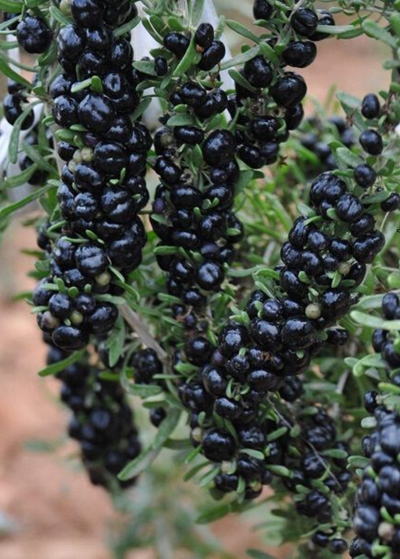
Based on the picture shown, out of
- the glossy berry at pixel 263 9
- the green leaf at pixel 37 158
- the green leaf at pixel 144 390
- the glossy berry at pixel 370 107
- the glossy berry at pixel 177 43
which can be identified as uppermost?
the glossy berry at pixel 263 9

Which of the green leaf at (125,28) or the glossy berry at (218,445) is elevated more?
the green leaf at (125,28)

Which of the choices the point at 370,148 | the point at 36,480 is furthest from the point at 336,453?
the point at 36,480

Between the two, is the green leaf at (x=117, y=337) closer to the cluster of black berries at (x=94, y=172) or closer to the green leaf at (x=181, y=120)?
the cluster of black berries at (x=94, y=172)

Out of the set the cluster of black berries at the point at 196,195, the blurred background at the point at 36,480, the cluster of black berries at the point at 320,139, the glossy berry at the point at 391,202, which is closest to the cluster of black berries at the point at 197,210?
the cluster of black berries at the point at 196,195

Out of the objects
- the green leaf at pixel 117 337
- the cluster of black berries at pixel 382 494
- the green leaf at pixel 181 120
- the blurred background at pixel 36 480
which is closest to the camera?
the cluster of black berries at pixel 382 494

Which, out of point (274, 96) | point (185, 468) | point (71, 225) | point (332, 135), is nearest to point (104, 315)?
point (71, 225)

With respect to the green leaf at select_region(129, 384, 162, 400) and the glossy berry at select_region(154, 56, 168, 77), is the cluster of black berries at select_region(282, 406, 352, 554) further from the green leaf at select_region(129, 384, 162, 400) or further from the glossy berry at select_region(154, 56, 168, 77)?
the glossy berry at select_region(154, 56, 168, 77)

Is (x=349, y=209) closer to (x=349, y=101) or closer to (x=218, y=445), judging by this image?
(x=349, y=101)

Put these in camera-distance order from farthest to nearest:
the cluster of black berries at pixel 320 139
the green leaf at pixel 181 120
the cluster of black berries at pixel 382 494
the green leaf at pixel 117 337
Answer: the cluster of black berries at pixel 320 139 → the green leaf at pixel 117 337 → the green leaf at pixel 181 120 → the cluster of black berries at pixel 382 494
